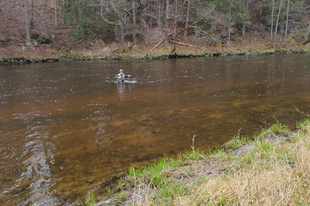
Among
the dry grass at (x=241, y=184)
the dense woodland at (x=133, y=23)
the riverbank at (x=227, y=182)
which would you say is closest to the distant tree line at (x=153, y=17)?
the dense woodland at (x=133, y=23)

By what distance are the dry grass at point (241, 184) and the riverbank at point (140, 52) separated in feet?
88.8

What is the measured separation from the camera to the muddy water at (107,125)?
410 cm

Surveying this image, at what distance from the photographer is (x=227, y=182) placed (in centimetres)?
261

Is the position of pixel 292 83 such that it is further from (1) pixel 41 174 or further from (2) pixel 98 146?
(1) pixel 41 174

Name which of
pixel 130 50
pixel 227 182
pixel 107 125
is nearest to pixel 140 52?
pixel 130 50

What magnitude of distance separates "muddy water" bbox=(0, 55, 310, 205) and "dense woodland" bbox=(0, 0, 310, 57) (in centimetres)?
2286

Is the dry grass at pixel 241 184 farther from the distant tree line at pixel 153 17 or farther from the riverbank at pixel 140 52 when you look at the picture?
the distant tree line at pixel 153 17

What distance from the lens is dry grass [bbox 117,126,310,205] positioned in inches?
90.9

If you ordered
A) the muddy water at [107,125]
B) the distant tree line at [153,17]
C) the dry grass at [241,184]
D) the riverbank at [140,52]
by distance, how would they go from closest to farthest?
the dry grass at [241,184]
the muddy water at [107,125]
the riverbank at [140,52]
the distant tree line at [153,17]

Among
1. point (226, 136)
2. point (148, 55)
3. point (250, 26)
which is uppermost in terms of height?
point (250, 26)

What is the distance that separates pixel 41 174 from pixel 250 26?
4669 centimetres

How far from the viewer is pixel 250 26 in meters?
41.8

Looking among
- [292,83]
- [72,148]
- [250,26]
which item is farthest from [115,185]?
[250,26]

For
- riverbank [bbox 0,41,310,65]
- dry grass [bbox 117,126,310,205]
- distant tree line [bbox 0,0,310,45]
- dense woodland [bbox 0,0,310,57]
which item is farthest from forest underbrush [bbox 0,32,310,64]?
dry grass [bbox 117,126,310,205]
